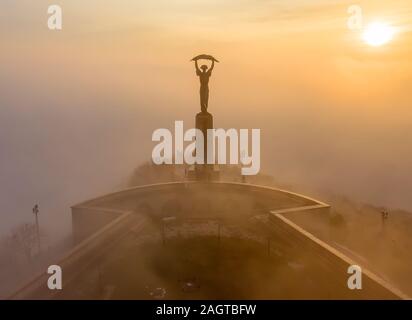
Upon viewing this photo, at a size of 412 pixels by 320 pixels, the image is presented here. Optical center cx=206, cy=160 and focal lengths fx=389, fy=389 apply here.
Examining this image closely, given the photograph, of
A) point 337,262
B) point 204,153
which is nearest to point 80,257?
point 337,262

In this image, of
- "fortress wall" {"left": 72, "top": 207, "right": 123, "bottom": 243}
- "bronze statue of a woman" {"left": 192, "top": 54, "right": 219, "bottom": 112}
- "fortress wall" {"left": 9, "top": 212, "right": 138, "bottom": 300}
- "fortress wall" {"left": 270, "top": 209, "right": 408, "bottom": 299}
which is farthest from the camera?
"bronze statue of a woman" {"left": 192, "top": 54, "right": 219, "bottom": 112}

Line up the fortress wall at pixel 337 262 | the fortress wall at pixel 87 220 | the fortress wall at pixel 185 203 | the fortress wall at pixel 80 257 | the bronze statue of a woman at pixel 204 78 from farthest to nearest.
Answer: the bronze statue of a woman at pixel 204 78 < the fortress wall at pixel 185 203 < the fortress wall at pixel 87 220 < the fortress wall at pixel 80 257 < the fortress wall at pixel 337 262

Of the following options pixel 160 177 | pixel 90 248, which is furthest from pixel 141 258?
pixel 160 177

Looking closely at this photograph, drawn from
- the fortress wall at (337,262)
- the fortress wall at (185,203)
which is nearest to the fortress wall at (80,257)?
the fortress wall at (185,203)

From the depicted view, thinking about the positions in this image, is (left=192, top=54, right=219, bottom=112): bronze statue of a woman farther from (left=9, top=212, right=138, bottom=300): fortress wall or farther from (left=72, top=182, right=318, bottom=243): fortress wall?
(left=9, top=212, right=138, bottom=300): fortress wall

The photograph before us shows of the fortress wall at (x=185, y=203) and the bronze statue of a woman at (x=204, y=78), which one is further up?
the bronze statue of a woman at (x=204, y=78)

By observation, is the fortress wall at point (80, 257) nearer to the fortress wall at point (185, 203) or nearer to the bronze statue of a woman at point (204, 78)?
the fortress wall at point (185, 203)

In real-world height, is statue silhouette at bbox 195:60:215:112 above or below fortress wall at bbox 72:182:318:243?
above

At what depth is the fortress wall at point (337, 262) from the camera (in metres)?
7.76

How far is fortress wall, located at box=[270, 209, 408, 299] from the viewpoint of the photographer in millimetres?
7761

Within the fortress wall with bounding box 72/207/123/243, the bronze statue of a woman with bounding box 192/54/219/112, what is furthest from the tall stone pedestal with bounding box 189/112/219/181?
the fortress wall with bounding box 72/207/123/243
